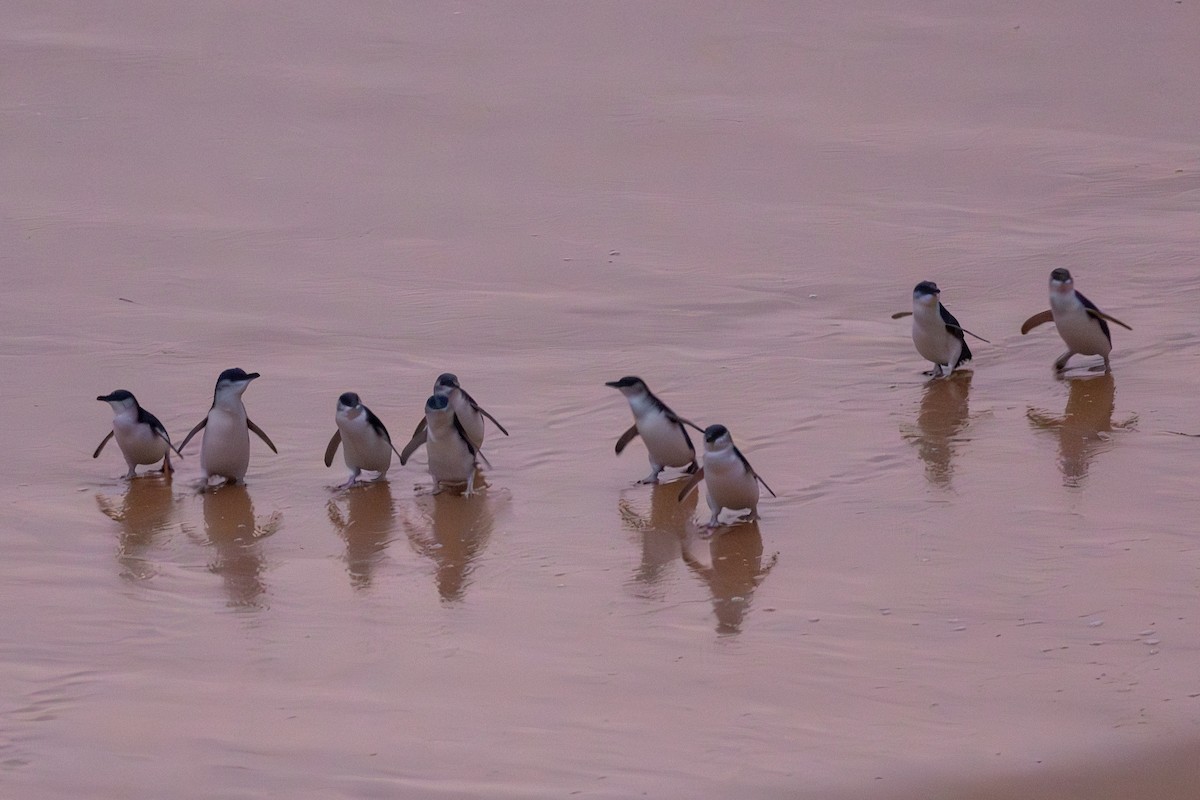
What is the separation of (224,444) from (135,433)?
38cm

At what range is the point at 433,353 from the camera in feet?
26.1

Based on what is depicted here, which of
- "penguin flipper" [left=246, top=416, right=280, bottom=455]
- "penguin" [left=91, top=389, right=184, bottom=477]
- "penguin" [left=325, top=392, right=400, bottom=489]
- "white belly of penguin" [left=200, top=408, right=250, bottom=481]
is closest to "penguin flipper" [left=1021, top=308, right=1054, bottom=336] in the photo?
"penguin" [left=325, top=392, right=400, bottom=489]

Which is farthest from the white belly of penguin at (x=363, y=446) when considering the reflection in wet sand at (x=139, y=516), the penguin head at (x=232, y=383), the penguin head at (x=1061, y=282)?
the penguin head at (x=1061, y=282)

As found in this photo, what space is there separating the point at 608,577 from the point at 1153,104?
370 inches

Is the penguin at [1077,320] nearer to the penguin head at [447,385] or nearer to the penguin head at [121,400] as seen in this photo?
the penguin head at [447,385]

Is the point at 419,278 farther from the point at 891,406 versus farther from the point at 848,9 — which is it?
the point at 848,9

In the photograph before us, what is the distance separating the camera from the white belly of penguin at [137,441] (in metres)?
6.22

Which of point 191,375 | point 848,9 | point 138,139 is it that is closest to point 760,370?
point 191,375

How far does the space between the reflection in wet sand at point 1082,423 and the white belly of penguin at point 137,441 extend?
3.63m

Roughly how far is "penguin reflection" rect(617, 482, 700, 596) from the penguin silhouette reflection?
8 centimetres

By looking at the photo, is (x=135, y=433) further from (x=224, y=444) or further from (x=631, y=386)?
(x=631, y=386)

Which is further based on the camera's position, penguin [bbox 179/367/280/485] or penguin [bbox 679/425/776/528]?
penguin [bbox 179/367/280/485]

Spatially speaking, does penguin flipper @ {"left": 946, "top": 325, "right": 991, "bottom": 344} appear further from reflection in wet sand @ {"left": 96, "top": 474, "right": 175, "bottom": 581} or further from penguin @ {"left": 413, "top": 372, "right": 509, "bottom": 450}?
reflection in wet sand @ {"left": 96, "top": 474, "right": 175, "bottom": 581}

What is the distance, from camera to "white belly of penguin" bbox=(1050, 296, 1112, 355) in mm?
7043
